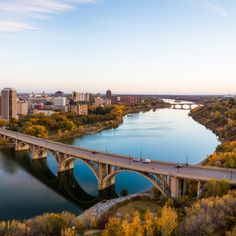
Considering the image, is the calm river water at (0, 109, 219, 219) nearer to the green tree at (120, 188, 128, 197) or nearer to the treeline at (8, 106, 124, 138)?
the green tree at (120, 188, 128, 197)

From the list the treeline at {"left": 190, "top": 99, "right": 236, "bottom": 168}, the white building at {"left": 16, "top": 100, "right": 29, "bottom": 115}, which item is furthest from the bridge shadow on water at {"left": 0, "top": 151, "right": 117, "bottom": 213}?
the white building at {"left": 16, "top": 100, "right": 29, "bottom": 115}

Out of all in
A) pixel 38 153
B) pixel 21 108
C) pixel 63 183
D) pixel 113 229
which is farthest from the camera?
pixel 21 108

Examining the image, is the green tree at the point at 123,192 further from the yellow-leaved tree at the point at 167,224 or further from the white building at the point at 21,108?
the white building at the point at 21,108

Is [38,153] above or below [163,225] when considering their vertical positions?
below

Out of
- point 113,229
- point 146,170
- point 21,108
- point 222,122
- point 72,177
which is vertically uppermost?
point 21,108

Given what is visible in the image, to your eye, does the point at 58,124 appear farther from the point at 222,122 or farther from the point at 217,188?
the point at 217,188

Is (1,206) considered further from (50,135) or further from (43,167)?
(50,135)

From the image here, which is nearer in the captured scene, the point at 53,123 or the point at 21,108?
the point at 53,123

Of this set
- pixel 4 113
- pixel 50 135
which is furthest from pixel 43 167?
pixel 4 113

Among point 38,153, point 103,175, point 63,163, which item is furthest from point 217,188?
point 38,153
